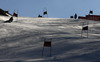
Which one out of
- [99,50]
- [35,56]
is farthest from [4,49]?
[99,50]

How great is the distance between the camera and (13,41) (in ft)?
33.5

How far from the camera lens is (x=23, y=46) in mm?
9344

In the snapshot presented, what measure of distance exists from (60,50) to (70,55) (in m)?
0.91

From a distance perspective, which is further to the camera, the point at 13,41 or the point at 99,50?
the point at 13,41

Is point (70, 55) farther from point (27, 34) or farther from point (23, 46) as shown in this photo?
point (27, 34)

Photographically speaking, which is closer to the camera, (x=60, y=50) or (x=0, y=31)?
(x=60, y=50)

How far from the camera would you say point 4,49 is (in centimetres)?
901

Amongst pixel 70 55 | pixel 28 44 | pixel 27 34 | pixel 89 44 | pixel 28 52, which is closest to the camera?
pixel 70 55

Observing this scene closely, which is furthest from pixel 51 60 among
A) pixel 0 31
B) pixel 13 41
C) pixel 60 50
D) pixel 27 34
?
pixel 0 31

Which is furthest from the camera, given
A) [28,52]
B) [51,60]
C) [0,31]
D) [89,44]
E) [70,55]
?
[0,31]

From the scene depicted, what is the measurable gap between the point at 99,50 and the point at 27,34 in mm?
4456

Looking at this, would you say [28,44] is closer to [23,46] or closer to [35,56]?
[23,46]

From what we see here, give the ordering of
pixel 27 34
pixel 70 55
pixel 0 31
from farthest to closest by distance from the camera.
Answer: pixel 0 31 → pixel 27 34 → pixel 70 55

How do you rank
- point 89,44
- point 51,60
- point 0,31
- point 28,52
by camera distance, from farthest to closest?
point 0,31
point 89,44
point 28,52
point 51,60
